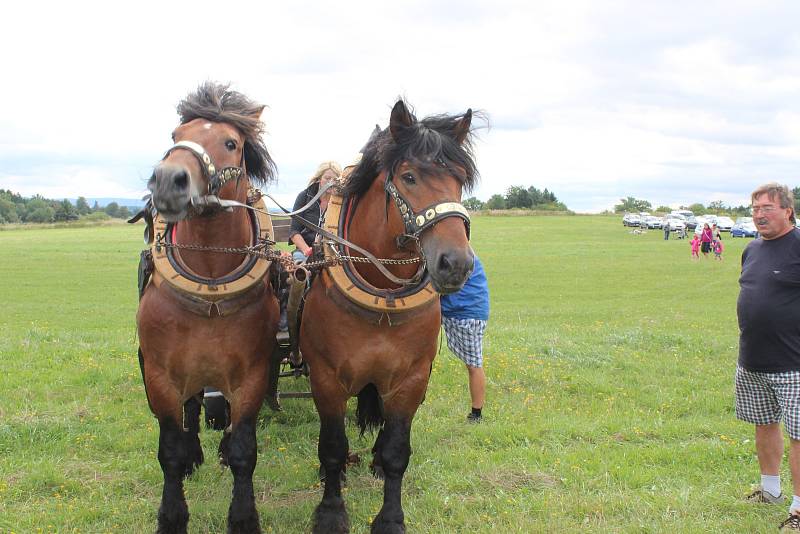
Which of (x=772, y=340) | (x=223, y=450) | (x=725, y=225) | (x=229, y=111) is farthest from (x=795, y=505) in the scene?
(x=725, y=225)

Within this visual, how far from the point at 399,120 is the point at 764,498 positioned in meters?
3.47

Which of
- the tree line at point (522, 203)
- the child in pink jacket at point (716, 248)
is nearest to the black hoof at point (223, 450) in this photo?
the child in pink jacket at point (716, 248)

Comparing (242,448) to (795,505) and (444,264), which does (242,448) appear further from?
(795,505)

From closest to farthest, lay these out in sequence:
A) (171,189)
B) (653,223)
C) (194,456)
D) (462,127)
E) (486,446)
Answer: (171,189), (462,127), (194,456), (486,446), (653,223)

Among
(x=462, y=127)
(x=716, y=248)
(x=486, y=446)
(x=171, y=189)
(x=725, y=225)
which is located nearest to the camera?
(x=171, y=189)

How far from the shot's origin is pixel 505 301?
17.7 metres

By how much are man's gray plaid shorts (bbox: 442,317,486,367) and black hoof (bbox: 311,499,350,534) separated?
225cm

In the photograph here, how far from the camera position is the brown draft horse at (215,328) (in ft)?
12.1

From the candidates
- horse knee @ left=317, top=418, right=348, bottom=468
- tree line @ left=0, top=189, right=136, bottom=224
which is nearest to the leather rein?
horse knee @ left=317, top=418, right=348, bottom=468

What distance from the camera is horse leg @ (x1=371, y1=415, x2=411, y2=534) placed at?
405 centimetres

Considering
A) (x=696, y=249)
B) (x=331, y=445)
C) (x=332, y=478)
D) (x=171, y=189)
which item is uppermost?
(x=171, y=189)

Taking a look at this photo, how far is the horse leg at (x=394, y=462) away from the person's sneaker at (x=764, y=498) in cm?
235

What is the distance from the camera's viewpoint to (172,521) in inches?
156

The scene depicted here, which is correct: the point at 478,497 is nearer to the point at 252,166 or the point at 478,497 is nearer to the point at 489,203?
the point at 252,166
